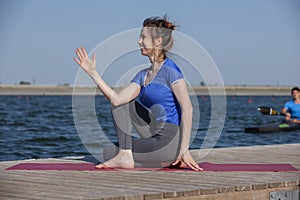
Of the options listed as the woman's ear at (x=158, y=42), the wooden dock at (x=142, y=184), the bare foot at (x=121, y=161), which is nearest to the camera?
the wooden dock at (x=142, y=184)

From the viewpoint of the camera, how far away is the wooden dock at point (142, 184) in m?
5.67

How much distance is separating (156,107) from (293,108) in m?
11.5

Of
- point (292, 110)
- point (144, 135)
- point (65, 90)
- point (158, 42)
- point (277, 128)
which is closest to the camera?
point (158, 42)

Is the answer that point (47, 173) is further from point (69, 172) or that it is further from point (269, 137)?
point (269, 137)

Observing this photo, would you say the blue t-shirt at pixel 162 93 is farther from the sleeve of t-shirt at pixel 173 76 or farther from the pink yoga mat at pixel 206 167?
the pink yoga mat at pixel 206 167

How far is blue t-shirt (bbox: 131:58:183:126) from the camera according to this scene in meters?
6.74

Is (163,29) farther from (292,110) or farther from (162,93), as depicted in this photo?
(292,110)

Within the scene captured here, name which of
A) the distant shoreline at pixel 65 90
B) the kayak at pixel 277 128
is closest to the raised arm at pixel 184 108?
the kayak at pixel 277 128

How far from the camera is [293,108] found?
57.8 feet

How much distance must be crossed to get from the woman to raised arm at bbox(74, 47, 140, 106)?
1cm

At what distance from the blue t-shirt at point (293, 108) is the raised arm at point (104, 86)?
1131cm

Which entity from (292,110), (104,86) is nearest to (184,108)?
(104,86)

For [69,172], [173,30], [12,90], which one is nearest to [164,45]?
[173,30]

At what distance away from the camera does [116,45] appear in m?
6.94
